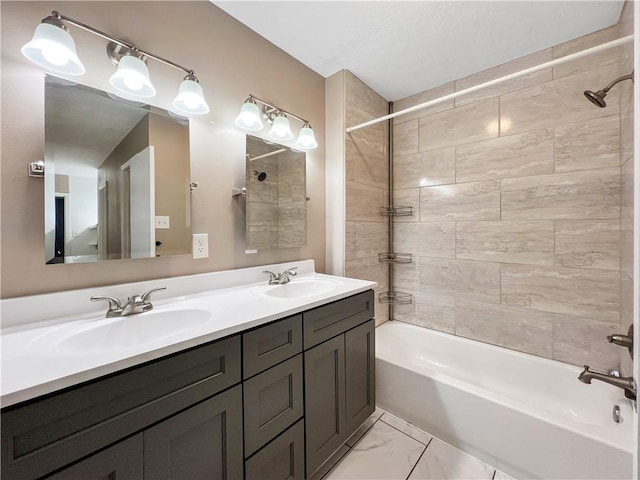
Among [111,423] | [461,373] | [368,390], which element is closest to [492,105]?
[461,373]

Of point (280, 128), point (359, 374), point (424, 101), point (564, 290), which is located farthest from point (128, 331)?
point (424, 101)

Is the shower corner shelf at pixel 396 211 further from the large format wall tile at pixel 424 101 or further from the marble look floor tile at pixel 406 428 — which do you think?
the marble look floor tile at pixel 406 428

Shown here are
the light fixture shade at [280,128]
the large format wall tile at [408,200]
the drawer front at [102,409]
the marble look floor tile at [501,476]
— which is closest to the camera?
the drawer front at [102,409]

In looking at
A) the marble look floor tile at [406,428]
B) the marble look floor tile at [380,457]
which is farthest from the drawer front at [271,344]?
the marble look floor tile at [406,428]

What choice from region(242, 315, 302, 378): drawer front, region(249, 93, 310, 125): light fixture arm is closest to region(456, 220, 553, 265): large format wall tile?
region(249, 93, 310, 125): light fixture arm

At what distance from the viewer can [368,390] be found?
4.94 ft

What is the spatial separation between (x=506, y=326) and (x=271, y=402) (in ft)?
5.83

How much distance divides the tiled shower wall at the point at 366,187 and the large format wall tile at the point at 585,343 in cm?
120

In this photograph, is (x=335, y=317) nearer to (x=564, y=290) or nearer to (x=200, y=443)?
(x=200, y=443)

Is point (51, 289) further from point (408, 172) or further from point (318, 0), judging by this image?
point (408, 172)

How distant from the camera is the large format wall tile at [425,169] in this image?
6.87 ft

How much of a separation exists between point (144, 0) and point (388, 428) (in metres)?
2.62

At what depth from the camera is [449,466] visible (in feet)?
4.45

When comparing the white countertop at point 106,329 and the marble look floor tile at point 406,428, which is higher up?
the white countertop at point 106,329
